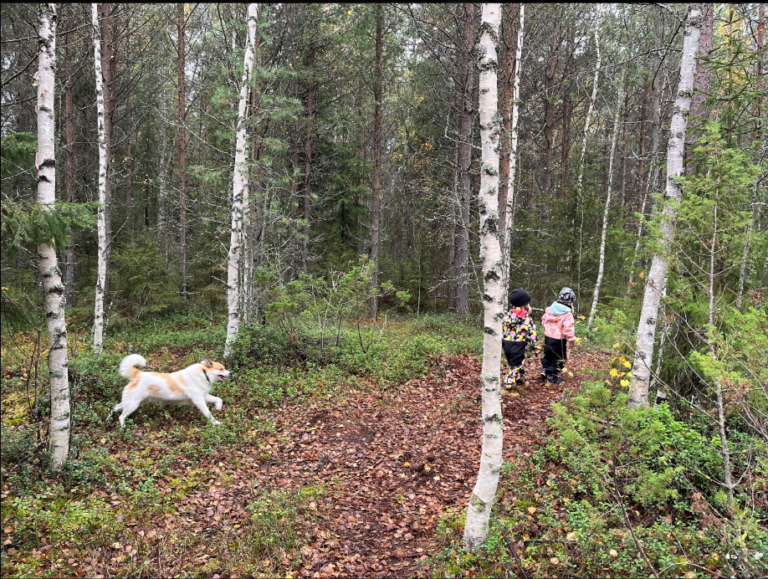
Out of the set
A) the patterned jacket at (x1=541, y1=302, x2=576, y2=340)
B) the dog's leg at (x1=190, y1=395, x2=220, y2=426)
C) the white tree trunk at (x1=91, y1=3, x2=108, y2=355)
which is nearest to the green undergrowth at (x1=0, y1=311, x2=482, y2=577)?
the dog's leg at (x1=190, y1=395, x2=220, y2=426)

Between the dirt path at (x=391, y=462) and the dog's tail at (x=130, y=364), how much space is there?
8.36 ft

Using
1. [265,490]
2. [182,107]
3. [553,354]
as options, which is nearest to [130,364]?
[265,490]

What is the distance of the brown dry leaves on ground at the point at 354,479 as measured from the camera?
4297 millimetres

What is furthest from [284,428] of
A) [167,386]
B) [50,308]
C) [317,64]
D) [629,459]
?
[317,64]

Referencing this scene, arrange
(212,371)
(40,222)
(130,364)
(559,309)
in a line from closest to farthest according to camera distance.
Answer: (40,222) → (130,364) → (212,371) → (559,309)

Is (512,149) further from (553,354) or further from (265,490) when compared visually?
(265,490)

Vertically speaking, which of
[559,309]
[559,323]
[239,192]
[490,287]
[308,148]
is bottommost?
[559,323]

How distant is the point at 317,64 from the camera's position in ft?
51.6

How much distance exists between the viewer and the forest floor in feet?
13.8

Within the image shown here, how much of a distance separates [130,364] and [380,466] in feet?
13.9

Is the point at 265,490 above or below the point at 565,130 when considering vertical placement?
below

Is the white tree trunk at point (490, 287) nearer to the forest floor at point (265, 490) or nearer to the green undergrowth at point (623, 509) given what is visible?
the green undergrowth at point (623, 509)

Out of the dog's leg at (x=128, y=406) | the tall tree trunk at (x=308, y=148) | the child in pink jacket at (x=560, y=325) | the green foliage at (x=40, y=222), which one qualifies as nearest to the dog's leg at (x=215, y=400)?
the dog's leg at (x=128, y=406)

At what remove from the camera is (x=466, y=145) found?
13859 mm
